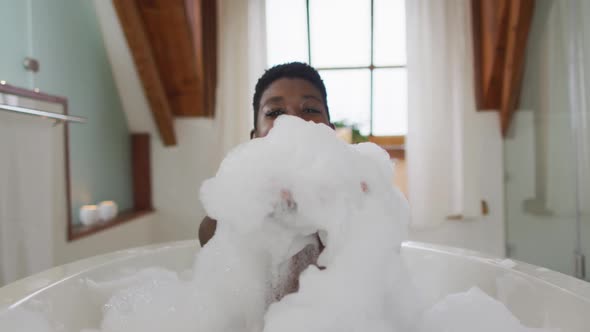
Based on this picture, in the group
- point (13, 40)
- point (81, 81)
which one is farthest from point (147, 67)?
point (13, 40)

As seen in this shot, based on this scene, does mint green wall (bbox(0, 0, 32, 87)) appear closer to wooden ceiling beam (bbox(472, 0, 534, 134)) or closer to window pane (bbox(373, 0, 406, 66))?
window pane (bbox(373, 0, 406, 66))

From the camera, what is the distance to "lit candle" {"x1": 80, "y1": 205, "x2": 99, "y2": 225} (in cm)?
198

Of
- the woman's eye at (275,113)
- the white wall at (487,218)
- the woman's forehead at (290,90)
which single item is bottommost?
the white wall at (487,218)

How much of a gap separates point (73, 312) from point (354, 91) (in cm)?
245

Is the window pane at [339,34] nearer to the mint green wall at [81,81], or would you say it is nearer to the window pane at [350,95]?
the window pane at [350,95]

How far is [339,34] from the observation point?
2.94m

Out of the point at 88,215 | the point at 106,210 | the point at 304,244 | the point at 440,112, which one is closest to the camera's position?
the point at 304,244

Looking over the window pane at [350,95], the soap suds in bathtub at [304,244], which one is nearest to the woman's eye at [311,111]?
the soap suds in bathtub at [304,244]

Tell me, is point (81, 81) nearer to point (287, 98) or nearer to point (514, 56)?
point (287, 98)

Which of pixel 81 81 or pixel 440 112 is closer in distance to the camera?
pixel 81 81

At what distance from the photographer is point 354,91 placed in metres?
2.98

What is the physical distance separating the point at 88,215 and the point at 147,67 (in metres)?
0.88

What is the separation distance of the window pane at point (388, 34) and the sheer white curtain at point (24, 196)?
2220 millimetres

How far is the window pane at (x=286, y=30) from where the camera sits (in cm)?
287
